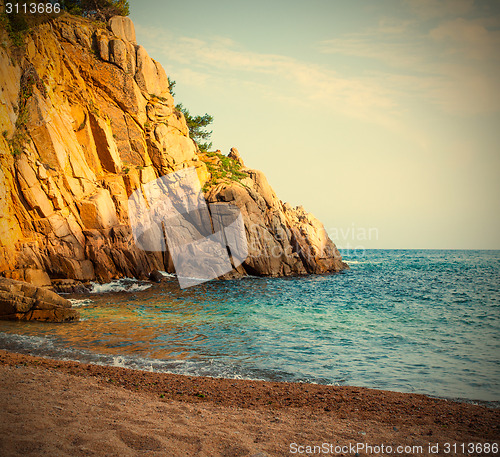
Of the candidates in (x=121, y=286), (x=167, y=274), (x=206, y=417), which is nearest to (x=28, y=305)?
(x=121, y=286)

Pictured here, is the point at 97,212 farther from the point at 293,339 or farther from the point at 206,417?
the point at 206,417

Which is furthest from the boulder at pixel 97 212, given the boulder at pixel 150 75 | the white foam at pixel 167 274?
the boulder at pixel 150 75

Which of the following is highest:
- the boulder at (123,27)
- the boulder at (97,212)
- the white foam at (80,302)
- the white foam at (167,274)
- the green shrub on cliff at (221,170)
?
the boulder at (123,27)

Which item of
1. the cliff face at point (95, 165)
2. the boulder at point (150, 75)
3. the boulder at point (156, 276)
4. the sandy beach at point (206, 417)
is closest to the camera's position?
the sandy beach at point (206, 417)

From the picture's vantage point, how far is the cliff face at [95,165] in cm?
2392

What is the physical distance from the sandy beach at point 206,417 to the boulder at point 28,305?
20.8ft

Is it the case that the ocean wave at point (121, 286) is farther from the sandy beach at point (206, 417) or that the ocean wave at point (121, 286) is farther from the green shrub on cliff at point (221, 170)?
the sandy beach at point (206, 417)

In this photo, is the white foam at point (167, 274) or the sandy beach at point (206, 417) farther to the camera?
the white foam at point (167, 274)

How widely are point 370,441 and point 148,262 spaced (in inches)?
1043

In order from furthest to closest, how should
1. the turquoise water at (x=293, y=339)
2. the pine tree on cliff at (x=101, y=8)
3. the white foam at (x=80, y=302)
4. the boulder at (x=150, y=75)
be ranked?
the pine tree on cliff at (x=101, y=8) < the boulder at (x=150, y=75) < the white foam at (x=80, y=302) < the turquoise water at (x=293, y=339)

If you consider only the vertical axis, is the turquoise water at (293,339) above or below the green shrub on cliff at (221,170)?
below

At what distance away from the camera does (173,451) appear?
438 cm

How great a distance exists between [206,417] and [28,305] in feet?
38.1

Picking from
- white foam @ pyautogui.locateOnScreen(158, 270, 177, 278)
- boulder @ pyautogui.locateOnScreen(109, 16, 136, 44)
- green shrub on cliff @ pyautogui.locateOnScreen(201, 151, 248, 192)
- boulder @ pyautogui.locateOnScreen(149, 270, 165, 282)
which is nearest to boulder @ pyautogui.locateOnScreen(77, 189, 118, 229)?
boulder @ pyautogui.locateOnScreen(149, 270, 165, 282)
